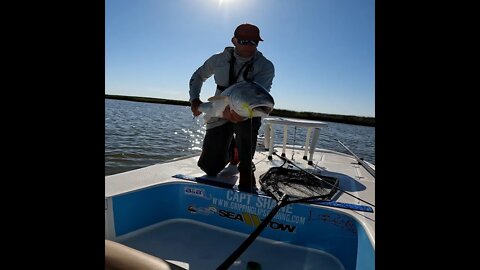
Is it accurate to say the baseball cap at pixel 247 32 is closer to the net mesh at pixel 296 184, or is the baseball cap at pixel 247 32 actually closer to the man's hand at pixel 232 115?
the man's hand at pixel 232 115

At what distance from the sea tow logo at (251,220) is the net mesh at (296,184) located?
0.33m

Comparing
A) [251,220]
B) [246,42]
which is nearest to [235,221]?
[251,220]

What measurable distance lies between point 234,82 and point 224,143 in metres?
0.91

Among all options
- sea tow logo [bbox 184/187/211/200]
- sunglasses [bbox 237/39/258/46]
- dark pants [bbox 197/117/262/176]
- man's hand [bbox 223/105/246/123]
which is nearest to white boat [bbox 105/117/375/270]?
sea tow logo [bbox 184/187/211/200]

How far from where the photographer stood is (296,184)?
3.78m

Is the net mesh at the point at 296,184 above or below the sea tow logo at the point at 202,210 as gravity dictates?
above

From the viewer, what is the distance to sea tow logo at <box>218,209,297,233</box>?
10.4 feet

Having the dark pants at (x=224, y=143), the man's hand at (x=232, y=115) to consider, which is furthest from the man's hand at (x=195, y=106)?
the man's hand at (x=232, y=115)

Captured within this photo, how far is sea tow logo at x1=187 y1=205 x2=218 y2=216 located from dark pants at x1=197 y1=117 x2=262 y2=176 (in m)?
0.66

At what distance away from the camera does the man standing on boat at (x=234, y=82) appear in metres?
3.82

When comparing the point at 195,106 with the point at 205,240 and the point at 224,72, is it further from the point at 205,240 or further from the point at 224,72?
the point at 205,240

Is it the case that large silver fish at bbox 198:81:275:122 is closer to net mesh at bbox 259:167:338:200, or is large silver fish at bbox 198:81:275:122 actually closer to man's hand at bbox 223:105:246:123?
man's hand at bbox 223:105:246:123

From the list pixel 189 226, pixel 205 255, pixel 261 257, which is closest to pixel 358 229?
pixel 261 257
